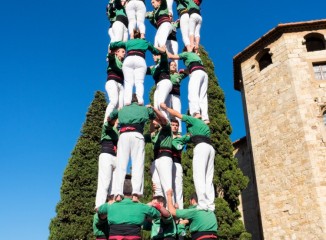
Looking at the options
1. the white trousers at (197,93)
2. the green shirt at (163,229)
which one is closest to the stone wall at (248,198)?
the white trousers at (197,93)

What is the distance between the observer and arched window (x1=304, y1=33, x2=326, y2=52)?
1911 cm

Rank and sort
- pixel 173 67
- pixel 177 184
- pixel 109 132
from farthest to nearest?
pixel 173 67, pixel 109 132, pixel 177 184

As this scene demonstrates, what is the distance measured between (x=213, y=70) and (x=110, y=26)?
1015cm

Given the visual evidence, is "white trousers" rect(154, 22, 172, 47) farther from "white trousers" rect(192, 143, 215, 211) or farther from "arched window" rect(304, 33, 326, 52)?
"arched window" rect(304, 33, 326, 52)

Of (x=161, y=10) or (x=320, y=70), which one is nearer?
(x=161, y=10)

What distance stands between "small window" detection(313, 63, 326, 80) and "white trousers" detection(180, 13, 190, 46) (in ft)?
37.2


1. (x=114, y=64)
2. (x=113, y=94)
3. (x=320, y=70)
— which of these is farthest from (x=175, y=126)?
(x=320, y=70)

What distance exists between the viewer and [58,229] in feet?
60.3

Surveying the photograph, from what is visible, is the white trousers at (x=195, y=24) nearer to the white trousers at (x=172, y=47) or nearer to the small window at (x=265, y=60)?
the white trousers at (x=172, y=47)

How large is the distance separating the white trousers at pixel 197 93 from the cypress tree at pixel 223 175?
Result: 784cm

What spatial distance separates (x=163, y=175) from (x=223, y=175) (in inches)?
380

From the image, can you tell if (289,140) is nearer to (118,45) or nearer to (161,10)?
(161,10)

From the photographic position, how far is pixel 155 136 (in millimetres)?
7969

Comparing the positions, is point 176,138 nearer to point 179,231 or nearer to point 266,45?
point 179,231
